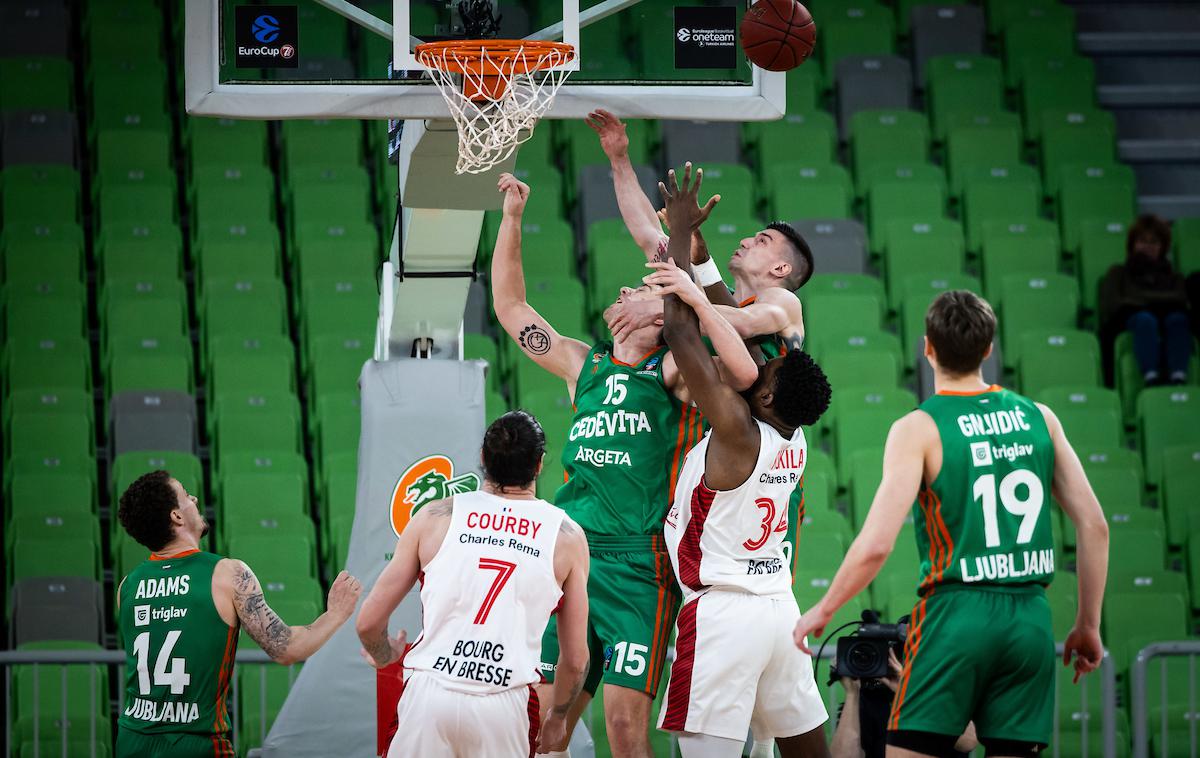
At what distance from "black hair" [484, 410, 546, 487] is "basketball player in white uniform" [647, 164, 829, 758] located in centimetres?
72

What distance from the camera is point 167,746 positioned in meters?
5.78

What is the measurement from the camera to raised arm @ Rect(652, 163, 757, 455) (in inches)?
223

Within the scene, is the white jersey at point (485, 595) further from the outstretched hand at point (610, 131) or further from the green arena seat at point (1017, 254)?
the green arena seat at point (1017, 254)

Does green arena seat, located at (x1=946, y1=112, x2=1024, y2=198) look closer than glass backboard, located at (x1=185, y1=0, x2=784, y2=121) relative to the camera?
No

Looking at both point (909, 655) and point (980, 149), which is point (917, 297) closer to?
point (980, 149)

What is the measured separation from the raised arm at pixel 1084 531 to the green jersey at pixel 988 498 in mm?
85

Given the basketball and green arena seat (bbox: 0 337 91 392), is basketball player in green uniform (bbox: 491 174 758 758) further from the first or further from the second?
green arena seat (bbox: 0 337 91 392)

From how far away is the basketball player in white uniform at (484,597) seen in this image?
16.6 feet

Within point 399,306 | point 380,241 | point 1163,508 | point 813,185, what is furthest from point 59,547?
point 1163,508

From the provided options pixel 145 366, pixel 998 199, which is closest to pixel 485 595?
pixel 145 366

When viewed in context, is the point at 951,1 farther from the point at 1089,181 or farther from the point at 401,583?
the point at 401,583

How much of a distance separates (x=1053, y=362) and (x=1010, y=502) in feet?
23.7

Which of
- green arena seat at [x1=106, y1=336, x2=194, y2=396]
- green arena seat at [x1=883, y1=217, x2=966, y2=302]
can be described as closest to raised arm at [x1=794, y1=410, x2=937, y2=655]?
green arena seat at [x1=106, y1=336, x2=194, y2=396]

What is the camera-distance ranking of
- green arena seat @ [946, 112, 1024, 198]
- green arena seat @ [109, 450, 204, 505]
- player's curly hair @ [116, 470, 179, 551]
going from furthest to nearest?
green arena seat @ [946, 112, 1024, 198]
green arena seat @ [109, 450, 204, 505]
player's curly hair @ [116, 470, 179, 551]
